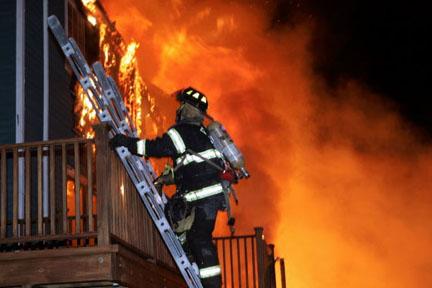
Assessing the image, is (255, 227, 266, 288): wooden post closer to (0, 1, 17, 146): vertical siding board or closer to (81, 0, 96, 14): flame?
(0, 1, 17, 146): vertical siding board

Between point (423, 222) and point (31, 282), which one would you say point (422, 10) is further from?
point (31, 282)

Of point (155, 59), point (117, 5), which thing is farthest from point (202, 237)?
point (155, 59)

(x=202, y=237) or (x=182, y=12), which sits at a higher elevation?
(x=182, y=12)

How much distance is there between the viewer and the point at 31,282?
654cm

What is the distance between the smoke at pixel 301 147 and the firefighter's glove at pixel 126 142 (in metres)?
12.4

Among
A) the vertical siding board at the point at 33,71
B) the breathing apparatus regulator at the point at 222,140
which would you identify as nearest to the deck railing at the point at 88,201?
the breathing apparatus regulator at the point at 222,140

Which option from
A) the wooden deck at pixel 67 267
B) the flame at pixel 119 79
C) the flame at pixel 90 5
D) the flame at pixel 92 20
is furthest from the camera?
the flame at pixel 92 20

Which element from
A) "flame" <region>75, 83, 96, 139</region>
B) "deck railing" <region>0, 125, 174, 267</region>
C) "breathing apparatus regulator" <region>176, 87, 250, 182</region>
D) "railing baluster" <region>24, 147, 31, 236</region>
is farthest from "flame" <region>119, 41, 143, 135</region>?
"breathing apparatus regulator" <region>176, 87, 250, 182</region>

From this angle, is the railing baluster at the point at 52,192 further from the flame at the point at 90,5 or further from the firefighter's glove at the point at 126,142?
the flame at the point at 90,5

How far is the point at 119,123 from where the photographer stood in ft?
24.0

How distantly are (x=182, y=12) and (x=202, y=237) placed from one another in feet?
53.9

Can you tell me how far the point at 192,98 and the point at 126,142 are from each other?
77 centimetres

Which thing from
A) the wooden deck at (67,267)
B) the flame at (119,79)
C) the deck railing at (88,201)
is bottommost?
the wooden deck at (67,267)

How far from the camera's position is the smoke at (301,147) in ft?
68.4
